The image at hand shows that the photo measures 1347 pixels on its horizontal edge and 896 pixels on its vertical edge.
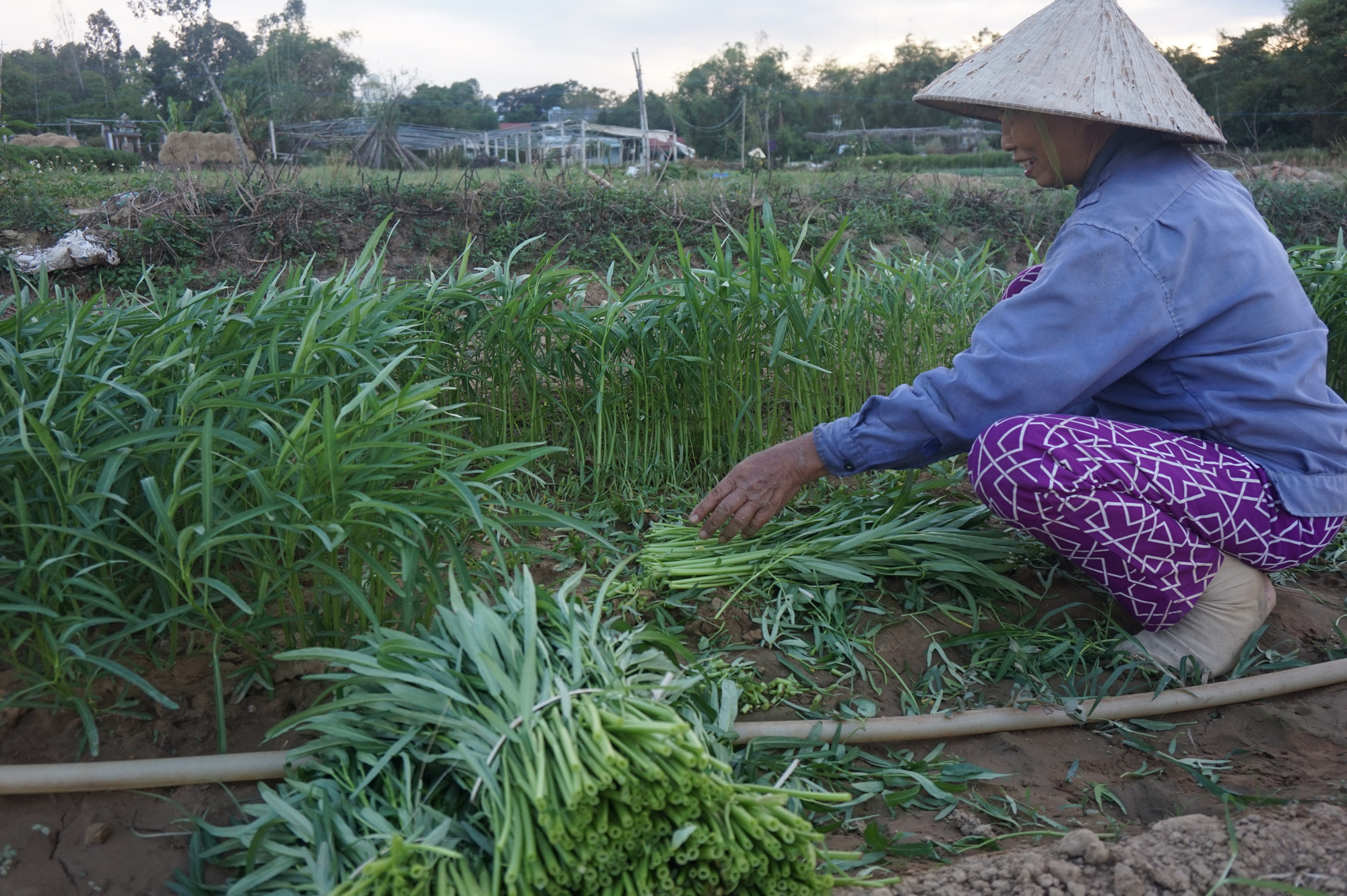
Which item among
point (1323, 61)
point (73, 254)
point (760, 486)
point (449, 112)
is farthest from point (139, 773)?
point (449, 112)

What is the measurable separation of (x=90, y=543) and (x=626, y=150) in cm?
2444

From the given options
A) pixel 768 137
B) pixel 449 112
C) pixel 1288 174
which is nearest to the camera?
pixel 1288 174

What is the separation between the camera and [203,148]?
11898 mm

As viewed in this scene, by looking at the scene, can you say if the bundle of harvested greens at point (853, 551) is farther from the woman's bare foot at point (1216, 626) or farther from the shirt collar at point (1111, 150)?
the shirt collar at point (1111, 150)

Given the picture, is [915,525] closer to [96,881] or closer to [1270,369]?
[1270,369]

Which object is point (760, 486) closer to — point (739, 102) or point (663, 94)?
point (739, 102)

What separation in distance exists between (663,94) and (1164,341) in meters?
34.7

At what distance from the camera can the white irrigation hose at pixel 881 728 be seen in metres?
1.25

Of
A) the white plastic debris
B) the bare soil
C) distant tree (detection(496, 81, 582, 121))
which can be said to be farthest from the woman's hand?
distant tree (detection(496, 81, 582, 121))

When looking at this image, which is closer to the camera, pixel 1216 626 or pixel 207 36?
pixel 1216 626

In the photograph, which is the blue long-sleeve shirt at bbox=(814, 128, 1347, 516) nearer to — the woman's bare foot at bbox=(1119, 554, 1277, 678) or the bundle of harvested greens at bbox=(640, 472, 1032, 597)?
the woman's bare foot at bbox=(1119, 554, 1277, 678)

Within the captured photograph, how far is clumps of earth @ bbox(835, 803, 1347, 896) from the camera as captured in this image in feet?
3.72

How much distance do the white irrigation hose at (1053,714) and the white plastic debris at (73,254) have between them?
19.2 feet

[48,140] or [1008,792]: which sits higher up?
[48,140]
